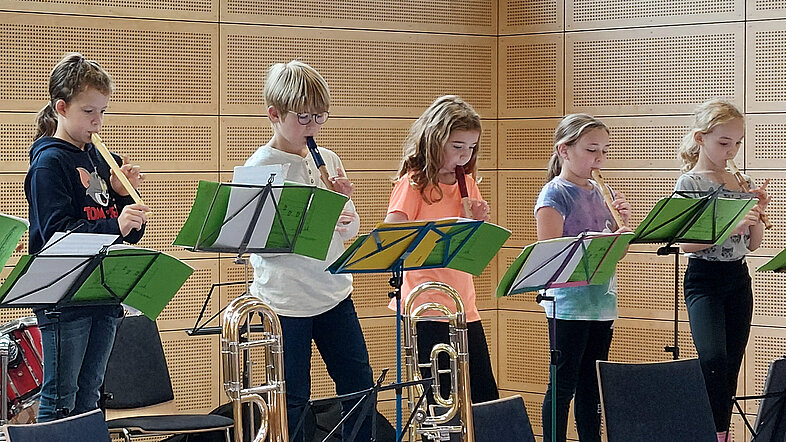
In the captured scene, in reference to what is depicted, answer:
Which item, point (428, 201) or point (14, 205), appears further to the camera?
point (14, 205)

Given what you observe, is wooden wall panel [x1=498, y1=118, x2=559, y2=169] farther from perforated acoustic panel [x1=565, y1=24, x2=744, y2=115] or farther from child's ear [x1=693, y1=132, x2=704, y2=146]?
child's ear [x1=693, y1=132, x2=704, y2=146]

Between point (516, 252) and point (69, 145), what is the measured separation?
3.04 m

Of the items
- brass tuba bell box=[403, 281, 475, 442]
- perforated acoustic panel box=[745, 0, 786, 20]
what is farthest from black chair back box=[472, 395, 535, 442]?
perforated acoustic panel box=[745, 0, 786, 20]

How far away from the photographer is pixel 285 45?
5.53 metres

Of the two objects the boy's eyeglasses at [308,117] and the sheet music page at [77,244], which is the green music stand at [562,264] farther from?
the sheet music page at [77,244]

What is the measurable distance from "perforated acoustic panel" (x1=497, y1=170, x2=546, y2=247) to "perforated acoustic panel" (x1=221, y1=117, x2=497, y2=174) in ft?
2.21

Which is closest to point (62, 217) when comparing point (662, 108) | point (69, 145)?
point (69, 145)

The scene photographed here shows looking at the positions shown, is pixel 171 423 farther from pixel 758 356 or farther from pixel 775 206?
pixel 775 206

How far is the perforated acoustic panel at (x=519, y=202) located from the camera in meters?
6.02

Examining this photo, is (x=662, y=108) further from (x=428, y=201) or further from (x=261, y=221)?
(x=261, y=221)

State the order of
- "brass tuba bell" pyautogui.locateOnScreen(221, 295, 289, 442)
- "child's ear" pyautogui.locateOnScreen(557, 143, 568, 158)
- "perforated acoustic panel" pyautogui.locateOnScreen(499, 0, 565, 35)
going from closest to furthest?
"brass tuba bell" pyautogui.locateOnScreen(221, 295, 289, 442) < "child's ear" pyautogui.locateOnScreen(557, 143, 568, 158) < "perforated acoustic panel" pyautogui.locateOnScreen(499, 0, 565, 35)

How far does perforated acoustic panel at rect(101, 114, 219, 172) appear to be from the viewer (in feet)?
16.8

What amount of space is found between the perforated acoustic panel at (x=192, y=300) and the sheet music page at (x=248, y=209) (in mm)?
2073

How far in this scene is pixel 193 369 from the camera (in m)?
5.33
